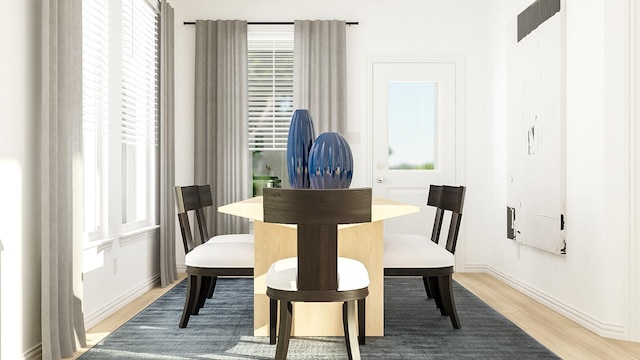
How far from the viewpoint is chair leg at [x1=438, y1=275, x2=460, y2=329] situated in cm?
304

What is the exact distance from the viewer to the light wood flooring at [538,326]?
2734 mm

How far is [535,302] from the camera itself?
387 cm

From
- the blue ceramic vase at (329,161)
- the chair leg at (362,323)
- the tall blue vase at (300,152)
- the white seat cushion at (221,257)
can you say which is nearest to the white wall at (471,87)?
the chair leg at (362,323)

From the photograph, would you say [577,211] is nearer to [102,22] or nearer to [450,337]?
[450,337]

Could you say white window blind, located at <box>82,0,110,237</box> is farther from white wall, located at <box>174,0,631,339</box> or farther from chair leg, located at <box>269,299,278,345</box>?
white wall, located at <box>174,0,631,339</box>

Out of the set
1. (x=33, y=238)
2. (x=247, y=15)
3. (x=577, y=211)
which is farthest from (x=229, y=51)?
(x=577, y=211)

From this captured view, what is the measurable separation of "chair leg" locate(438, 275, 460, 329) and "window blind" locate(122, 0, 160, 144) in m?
2.47

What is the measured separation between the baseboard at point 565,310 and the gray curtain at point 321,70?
2000 mm

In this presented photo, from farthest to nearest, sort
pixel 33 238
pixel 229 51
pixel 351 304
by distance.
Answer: pixel 229 51 < pixel 33 238 < pixel 351 304

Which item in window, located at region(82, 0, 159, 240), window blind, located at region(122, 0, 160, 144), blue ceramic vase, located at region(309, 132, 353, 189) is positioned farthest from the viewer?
window blind, located at region(122, 0, 160, 144)

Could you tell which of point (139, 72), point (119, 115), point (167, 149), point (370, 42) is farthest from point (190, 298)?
A: point (370, 42)

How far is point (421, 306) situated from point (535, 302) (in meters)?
0.91

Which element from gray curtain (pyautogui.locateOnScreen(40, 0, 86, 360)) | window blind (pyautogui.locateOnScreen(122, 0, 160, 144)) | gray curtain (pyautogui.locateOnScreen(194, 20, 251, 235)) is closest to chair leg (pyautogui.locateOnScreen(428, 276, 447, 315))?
gray curtain (pyautogui.locateOnScreen(194, 20, 251, 235))

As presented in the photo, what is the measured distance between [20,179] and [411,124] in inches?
140
